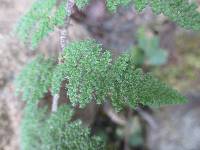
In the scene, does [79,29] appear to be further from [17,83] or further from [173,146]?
[173,146]

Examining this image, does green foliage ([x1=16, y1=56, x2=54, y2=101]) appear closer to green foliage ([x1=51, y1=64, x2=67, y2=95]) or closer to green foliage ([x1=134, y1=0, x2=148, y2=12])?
green foliage ([x1=51, y1=64, x2=67, y2=95])

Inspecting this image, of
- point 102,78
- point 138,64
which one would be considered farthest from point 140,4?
point 138,64

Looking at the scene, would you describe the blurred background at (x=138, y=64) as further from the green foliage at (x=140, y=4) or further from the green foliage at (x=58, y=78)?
the green foliage at (x=140, y=4)

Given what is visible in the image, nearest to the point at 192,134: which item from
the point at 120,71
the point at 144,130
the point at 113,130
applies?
the point at 144,130

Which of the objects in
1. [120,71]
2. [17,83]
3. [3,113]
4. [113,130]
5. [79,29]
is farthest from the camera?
[113,130]

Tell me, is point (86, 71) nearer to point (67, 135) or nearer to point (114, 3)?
point (114, 3)

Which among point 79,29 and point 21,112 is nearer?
point 21,112

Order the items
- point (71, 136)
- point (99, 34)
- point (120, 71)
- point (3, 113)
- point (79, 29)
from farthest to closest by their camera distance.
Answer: point (99, 34) < point (79, 29) < point (3, 113) < point (71, 136) < point (120, 71)

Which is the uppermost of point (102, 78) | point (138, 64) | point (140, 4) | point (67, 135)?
point (138, 64)
